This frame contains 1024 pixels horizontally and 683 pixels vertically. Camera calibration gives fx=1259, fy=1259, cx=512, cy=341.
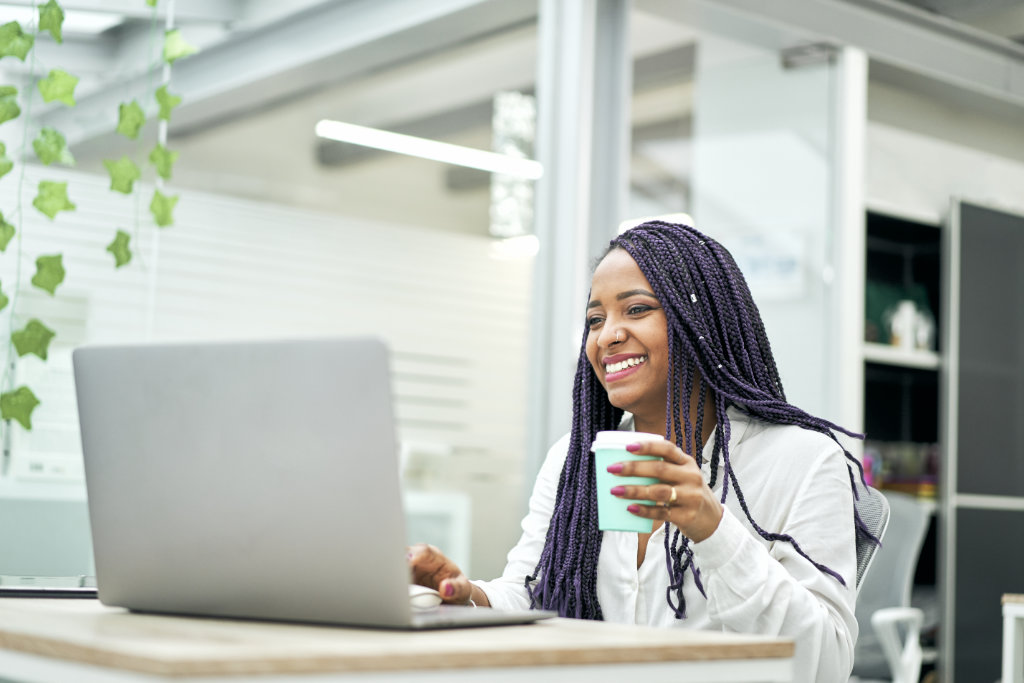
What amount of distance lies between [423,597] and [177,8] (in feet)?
7.30

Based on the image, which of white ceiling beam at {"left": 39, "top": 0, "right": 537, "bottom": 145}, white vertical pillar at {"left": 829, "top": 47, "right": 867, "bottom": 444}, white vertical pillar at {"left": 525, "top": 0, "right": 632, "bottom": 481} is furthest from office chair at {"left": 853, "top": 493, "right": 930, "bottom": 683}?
white ceiling beam at {"left": 39, "top": 0, "right": 537, "bottom": 145}

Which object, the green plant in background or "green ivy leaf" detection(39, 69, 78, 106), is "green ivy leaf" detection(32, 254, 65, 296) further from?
"green ivy leaf" detection(39, 69, 78, 106)

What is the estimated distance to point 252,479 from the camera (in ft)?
3.72

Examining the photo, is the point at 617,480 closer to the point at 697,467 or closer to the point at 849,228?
the point at 697,467

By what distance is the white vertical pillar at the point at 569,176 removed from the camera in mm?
3871

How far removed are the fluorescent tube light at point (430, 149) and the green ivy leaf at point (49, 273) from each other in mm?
1295

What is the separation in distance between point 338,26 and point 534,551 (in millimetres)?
2582

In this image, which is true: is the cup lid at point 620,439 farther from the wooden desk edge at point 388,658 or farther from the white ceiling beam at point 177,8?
the white ceiling beam at point 177,8

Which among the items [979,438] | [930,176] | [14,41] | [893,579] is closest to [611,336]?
[14,41]

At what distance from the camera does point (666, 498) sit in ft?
4.26

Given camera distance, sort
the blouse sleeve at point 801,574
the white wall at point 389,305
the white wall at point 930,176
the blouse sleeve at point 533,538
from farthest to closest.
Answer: the white wall at point 930,176, the white wall at point 389,305, the blouse sleeve at point 533,538, the blouse sleeve at point 801,574

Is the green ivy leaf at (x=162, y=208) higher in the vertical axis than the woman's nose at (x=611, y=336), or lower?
higher

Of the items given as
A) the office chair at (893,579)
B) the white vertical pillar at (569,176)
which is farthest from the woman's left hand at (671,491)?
the office chair at (893,579)

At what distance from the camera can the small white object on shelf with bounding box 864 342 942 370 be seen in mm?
4668
